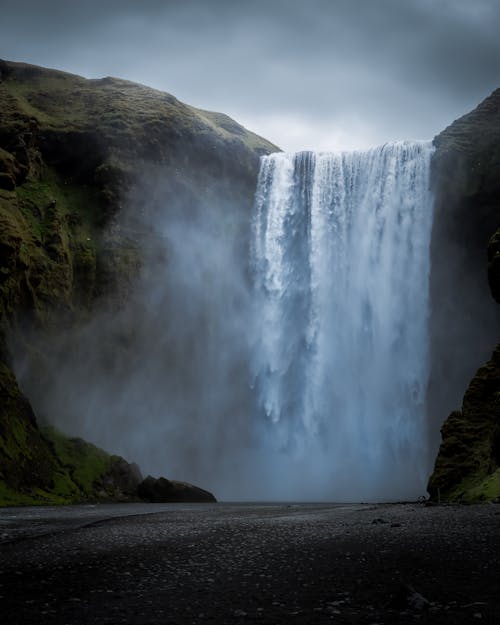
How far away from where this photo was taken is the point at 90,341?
63.0 metres

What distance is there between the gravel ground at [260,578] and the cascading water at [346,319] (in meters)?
45.3

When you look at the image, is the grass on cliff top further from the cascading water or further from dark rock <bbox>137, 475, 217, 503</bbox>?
dark rock <bbox>137, 475, 217, 503</bbox>

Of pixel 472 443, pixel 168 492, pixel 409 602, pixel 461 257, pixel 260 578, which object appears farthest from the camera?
pixel 461 257

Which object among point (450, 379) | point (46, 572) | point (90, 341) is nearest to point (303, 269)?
point (450, 379)

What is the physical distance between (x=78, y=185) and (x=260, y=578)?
69801mm

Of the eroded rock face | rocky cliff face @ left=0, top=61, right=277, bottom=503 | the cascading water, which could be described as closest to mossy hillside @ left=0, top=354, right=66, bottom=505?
rocky cliff face @ left=0, top=61, right=277, bottom=503

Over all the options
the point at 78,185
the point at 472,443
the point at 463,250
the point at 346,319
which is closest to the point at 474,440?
the point at 472,443

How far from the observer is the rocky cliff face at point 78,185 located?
5138 cm

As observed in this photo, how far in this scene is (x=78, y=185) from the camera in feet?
238

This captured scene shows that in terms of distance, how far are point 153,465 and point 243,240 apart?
96.7ft

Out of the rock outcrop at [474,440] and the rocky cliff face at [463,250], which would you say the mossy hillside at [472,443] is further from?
the rocky cliff face at [463,250]

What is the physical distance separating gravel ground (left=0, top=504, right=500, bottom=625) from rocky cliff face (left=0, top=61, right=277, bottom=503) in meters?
36.2

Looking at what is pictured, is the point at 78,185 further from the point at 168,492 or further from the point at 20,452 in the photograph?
the point at 168,492

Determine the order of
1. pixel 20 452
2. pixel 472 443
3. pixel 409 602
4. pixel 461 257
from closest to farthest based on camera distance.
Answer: pixel 409 602
pixel 472 443
pixel 20 452
pixel 461 257
